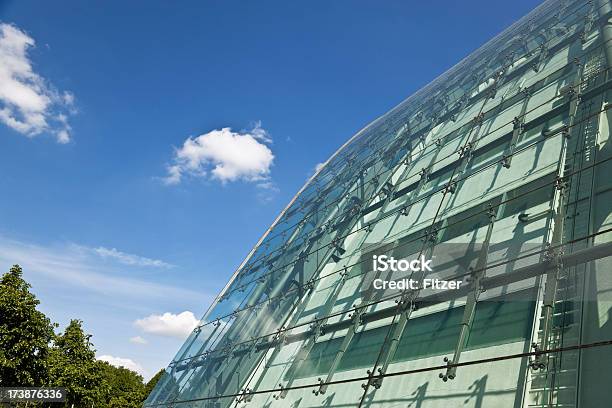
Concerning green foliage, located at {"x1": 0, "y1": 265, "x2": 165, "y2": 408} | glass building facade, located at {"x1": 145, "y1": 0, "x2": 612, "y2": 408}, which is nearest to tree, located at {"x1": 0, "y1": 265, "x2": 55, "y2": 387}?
green foliage, located at {"x1": 0, "y1": 265, "x2": 165, "y2": 408}

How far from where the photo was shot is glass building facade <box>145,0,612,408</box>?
16.1 feet

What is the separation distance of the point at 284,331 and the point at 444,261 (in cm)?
364

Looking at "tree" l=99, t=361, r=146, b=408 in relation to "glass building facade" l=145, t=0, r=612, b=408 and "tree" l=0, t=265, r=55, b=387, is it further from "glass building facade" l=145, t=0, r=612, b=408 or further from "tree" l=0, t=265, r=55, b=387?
"glass building facade" l=145, t=0, r=612, b=408

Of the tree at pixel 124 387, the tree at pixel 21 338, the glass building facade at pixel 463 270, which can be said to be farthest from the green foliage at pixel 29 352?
the tree at pixel 124 387

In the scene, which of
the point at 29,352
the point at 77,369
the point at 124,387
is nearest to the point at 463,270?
the point at 29,352

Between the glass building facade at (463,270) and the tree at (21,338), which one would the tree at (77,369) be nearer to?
the tree at (21,338)

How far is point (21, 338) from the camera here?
55.9ft

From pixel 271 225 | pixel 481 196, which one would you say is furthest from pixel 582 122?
pixel 271 225

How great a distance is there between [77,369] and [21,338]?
5633mm

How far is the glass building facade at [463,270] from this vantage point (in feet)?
16.1

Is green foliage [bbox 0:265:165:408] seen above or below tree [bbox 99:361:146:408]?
below

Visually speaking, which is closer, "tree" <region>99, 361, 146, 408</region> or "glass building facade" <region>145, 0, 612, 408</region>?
"glass building facade" <region>145, 0, 612, 408</region>

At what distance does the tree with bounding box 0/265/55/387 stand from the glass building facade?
22.7 feet

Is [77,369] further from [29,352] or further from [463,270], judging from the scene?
[463,270]
